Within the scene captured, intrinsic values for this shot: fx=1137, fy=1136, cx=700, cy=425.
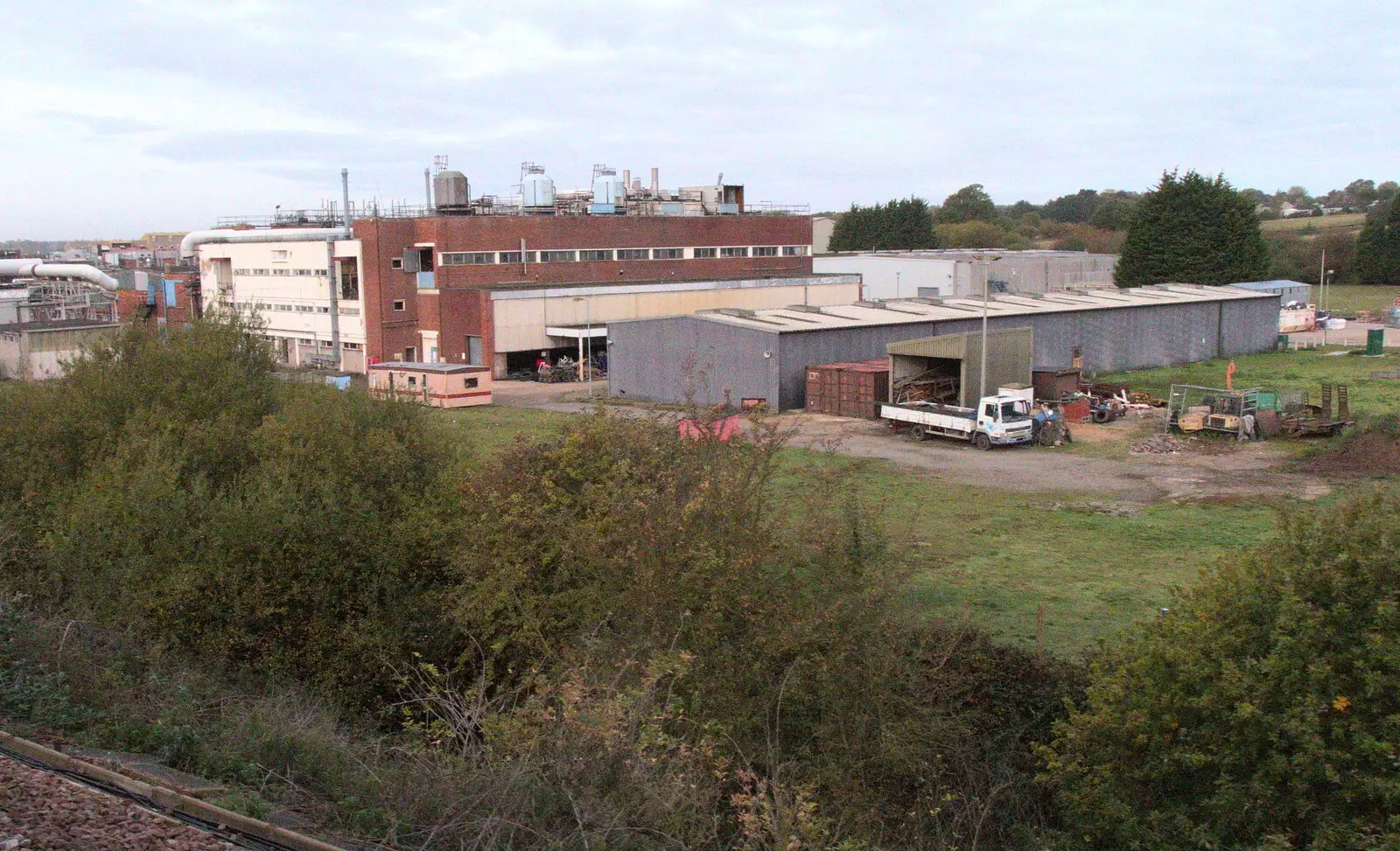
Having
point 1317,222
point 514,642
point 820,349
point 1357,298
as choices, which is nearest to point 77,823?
point 514,642

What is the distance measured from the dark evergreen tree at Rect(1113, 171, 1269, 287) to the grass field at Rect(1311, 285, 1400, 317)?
36.5 ft

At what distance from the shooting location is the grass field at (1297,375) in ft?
130

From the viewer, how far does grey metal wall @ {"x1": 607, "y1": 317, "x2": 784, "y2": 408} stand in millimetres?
39656

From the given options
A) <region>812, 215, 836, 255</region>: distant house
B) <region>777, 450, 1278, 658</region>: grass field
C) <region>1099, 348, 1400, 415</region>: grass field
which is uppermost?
<region>812, 215, 836, 255</region>: distant house

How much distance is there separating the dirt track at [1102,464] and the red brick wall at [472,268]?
23.2 m

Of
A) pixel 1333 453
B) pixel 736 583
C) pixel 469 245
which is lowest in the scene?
pixel 1333 453

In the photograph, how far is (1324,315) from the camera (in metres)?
68.9

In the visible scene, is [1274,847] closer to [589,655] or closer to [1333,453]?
[589,655]

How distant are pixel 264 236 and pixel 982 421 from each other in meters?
46.1

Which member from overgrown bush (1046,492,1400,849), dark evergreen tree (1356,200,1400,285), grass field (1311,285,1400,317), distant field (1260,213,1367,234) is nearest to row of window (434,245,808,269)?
grass field (1311,285,1400,317)

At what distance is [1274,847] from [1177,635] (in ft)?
6.94

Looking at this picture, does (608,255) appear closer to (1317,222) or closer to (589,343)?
(589,343)

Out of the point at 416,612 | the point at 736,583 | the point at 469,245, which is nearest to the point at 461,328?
the point at 469,245

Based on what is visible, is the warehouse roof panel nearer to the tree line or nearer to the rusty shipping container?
the rusty shipping container
